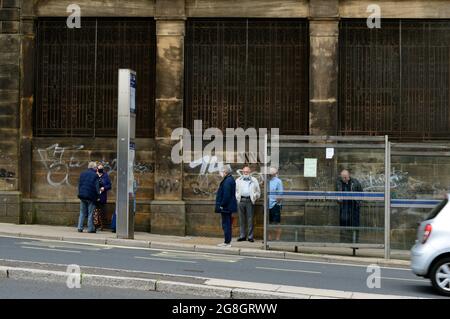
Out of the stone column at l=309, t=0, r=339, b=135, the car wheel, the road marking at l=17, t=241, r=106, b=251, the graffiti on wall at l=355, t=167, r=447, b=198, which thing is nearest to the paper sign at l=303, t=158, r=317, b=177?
the graffiti on wall at l=355, t=167, r=447, b=198

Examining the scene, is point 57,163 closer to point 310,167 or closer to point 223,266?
point 310,167

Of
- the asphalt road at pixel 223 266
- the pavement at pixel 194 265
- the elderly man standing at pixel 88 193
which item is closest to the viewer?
the pavement at pixel 194 265

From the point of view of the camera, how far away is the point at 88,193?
62.0 feet

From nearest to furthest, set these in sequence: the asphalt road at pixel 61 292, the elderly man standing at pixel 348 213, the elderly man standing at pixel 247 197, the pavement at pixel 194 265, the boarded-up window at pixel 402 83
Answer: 1. the asphalt road at pixel 61 292
2. the pavement at pixel 194 265
3. the elderly man standing at pixel 348 213
4. the elderly man standing at pixel 247 197
5. the boarded-up window at pixel 402 83

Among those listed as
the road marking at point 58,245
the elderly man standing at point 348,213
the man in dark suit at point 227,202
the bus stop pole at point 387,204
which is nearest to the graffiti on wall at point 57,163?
the road marking at point 58,245

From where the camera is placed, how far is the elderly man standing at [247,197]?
18609 millimetres

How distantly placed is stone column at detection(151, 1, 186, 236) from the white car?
9.69m

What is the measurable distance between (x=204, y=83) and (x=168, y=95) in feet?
3.58

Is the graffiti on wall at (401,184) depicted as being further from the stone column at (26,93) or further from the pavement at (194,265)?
the stone column at (26,93)

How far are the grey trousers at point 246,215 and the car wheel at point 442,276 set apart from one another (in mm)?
7820

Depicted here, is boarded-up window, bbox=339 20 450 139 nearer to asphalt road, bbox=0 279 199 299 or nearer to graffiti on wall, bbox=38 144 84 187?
graffiti on wall, bbox=38 144 84 187

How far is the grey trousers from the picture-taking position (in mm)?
18625

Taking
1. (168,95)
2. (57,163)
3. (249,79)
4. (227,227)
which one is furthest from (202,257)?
(57,163)

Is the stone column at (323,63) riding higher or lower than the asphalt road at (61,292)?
higher
